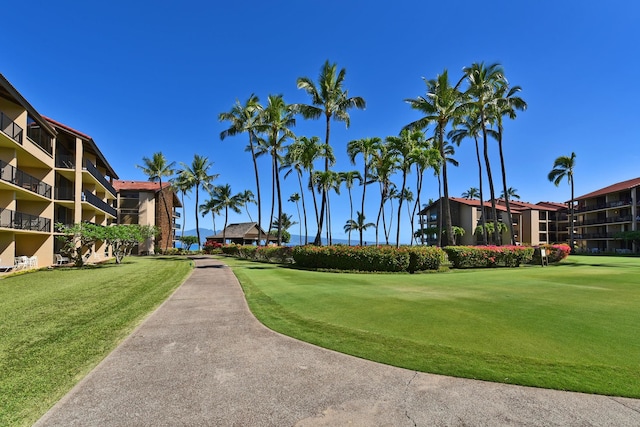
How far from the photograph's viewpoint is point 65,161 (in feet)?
89.8

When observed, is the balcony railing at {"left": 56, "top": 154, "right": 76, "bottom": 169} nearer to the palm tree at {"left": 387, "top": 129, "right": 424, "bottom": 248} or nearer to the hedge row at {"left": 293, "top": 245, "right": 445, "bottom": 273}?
the hedge row at {"left": 293, "top": 245, "right": 445, "bottom": 273}

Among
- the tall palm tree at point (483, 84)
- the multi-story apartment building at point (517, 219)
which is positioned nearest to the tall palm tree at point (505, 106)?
the tall palm tree at point (483, 84)

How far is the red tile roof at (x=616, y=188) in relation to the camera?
187ft

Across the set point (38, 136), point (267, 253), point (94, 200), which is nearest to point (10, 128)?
point (38, 136)

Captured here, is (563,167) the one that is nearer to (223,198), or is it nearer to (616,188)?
(616,188)

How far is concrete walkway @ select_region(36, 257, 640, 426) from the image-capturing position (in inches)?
134

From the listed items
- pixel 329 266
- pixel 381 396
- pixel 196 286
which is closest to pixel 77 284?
pixel 196 286

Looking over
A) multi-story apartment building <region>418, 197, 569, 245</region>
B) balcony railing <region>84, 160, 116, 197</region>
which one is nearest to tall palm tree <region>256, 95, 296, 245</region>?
balcony railing <region>84, 160, 116, 197</region>

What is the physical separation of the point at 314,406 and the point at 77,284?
50.7 feet

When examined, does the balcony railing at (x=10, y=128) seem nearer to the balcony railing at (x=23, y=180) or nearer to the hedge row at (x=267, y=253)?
the balcony railing at (x=23, y=180)

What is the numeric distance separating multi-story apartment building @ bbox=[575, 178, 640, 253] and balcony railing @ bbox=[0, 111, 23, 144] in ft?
248

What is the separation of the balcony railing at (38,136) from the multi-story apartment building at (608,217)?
75.5 metres

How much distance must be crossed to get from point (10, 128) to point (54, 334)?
19.8m

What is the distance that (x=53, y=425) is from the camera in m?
3.34
